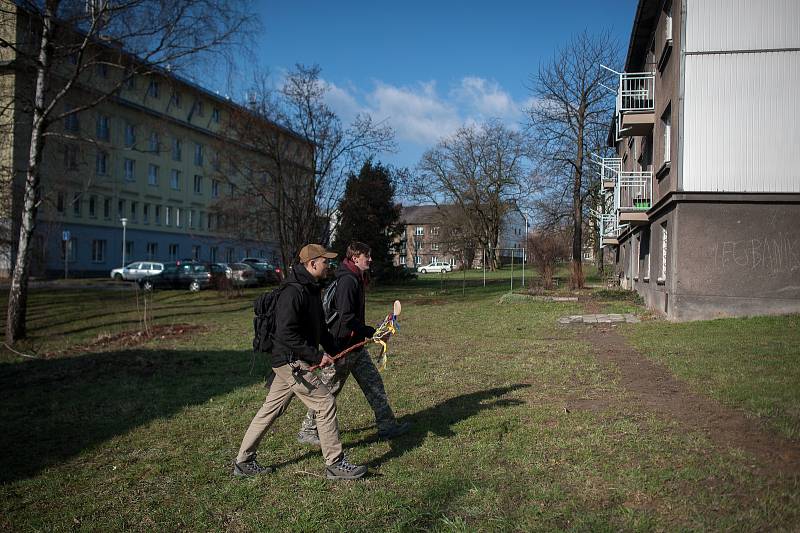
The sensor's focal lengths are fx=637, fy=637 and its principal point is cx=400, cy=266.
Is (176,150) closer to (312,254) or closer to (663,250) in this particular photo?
(663,250)

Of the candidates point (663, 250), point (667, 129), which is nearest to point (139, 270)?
point (663, 250)

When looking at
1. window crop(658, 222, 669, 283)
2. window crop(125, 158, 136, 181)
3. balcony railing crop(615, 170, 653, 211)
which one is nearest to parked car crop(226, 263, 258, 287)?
balcony railing crop(615, 170, 653, 211)

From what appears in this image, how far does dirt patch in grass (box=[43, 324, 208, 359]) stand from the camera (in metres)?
13.5

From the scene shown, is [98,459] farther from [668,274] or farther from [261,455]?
[668,274]

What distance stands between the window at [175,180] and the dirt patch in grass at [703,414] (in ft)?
174

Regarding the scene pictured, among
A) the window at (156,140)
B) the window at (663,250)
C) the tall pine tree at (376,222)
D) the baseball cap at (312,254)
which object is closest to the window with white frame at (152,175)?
the tall pine tree at (376,222)

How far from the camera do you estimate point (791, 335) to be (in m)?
11.1

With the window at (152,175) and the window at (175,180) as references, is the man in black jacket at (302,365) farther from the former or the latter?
the window at (175,180)

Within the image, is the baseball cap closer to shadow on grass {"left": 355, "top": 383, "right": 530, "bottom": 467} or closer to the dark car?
shadow on grass {"left": 355, "top": 383, "right": 530, "bottom": 467}

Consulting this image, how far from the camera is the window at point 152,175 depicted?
5425 cm

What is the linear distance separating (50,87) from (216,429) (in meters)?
12.2

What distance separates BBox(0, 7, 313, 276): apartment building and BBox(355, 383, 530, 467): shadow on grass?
41.9 feet

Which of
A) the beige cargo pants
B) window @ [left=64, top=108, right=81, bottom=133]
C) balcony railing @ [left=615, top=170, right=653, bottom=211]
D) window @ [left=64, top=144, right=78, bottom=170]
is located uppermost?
window @ [left=64, top=108, right=81, bottom=133]

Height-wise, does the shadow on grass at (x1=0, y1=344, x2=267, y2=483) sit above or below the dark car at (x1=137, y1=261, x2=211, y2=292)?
below
